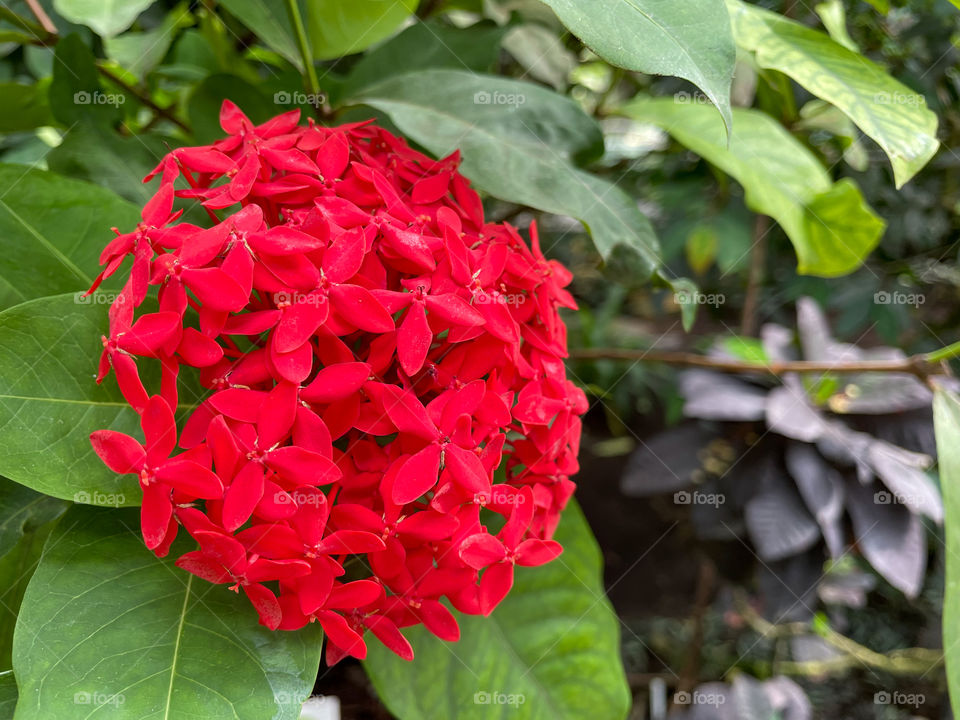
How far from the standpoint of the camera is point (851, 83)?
607mm

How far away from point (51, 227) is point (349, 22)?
0.31 metres

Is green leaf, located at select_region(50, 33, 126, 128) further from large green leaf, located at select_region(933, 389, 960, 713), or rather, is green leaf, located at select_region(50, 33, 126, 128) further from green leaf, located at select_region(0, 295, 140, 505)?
large green leaf, located at select_region(933, 389, 960, 713)

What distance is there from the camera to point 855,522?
1.17m

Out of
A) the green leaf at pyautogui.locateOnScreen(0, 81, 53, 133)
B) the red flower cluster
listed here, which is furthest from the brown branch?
the green leaf at pyautogui.locateOnScreen(0, 81, 53, 133)

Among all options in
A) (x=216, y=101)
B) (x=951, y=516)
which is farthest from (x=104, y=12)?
(x=951, y=516)

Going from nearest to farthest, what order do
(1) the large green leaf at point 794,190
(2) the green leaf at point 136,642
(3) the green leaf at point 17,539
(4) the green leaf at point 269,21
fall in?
(2) the green leaf at point 136,642 < (3) the green leaf at point 17,539 < (4) the green leaf at point 269,21 < (1) the large green leaf at point 794,190

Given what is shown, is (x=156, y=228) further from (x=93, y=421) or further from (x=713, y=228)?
(x=713, y=228)

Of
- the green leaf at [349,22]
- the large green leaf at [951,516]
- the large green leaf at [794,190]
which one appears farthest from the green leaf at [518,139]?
the large green leaf at [951,516]

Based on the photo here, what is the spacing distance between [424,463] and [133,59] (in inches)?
25.7

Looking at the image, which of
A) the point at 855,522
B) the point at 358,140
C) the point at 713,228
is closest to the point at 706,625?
the point at 855,522

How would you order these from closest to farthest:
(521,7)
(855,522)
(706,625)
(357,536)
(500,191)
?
1. (357,536)
2. (500,191)
3. (521,7)
4. (855,522)
5. (706,625)

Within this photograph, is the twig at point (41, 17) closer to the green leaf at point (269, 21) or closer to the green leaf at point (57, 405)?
the green leaf at point (269, 21)

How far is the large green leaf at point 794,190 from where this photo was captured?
2.52ft

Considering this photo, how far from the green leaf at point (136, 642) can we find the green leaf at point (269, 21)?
0.43m
